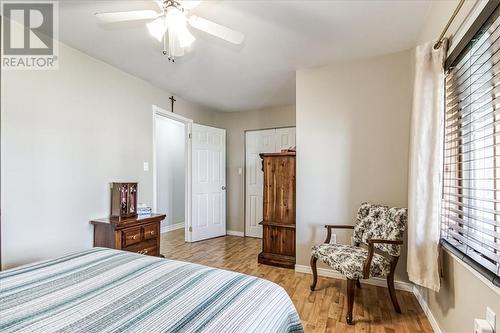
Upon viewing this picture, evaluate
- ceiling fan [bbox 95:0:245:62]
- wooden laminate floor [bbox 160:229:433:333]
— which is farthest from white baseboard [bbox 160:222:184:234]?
ceiling fan [bbox 95:0:245:62]

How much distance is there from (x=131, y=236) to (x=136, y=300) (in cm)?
178

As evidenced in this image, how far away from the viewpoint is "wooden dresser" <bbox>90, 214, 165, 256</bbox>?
2.53m

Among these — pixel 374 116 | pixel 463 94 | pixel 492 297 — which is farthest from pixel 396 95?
pixel 492 297

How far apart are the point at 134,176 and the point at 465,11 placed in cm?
333

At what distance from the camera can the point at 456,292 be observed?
1.53 meters

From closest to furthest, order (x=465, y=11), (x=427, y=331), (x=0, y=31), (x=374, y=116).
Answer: (x=465, y=11) < (x=427, y=331) < (x=0, y=31) < (x=374, y=116)

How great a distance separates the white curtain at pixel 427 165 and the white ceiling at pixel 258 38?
1.90 feet

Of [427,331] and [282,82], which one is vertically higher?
[282,82]

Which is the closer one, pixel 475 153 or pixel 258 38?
pixel 475 153

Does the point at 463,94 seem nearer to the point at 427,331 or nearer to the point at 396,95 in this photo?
the point at 396,95

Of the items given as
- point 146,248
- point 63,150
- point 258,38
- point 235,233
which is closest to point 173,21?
point 258,38

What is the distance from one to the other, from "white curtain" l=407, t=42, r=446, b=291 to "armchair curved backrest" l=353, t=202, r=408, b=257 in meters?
0.41

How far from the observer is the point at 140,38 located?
7.73 ft

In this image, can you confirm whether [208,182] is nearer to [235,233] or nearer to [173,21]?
[235,233]
